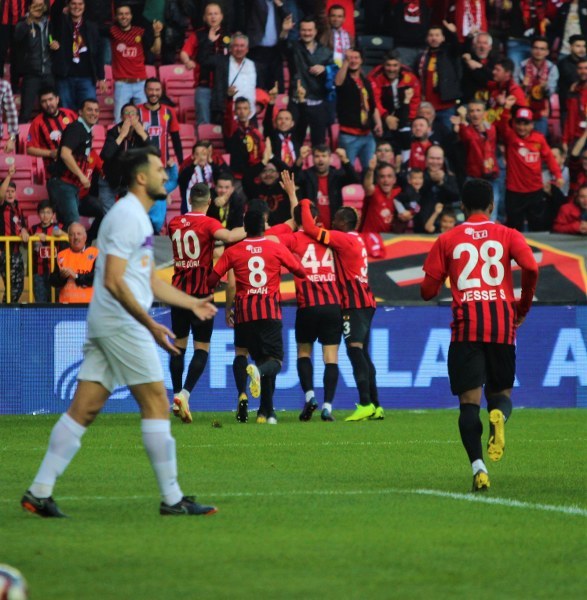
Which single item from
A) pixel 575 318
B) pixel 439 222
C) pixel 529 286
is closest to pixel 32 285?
pixel 439 222

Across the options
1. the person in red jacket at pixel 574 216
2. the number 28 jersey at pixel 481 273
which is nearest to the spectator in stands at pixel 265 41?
the person in red jacket at pixel 574 216

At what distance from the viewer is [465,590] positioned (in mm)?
5664

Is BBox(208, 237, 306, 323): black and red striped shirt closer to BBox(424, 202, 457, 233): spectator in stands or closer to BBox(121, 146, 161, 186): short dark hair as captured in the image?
BBox(424, 202, 457, 233): spectator in stands

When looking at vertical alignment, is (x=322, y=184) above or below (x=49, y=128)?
below

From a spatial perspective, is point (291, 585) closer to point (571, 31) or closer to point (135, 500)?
point (135, 500)

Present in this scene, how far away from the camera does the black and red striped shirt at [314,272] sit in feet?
51.5

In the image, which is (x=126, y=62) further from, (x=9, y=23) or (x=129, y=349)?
(x=129, y=349)

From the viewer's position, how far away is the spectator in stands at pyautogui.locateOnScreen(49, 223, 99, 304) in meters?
17.1

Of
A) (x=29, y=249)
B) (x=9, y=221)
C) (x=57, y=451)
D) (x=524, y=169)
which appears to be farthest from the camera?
(x=524, y=169)

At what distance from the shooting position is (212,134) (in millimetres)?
20984

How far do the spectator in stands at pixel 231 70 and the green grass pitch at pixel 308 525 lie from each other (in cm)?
859

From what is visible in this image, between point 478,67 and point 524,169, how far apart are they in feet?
6.61

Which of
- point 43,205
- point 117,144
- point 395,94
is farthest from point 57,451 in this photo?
point 395,94

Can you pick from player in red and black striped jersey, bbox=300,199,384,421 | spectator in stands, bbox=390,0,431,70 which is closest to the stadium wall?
player in red and black striped jersey, bbox=300,199,384,421
